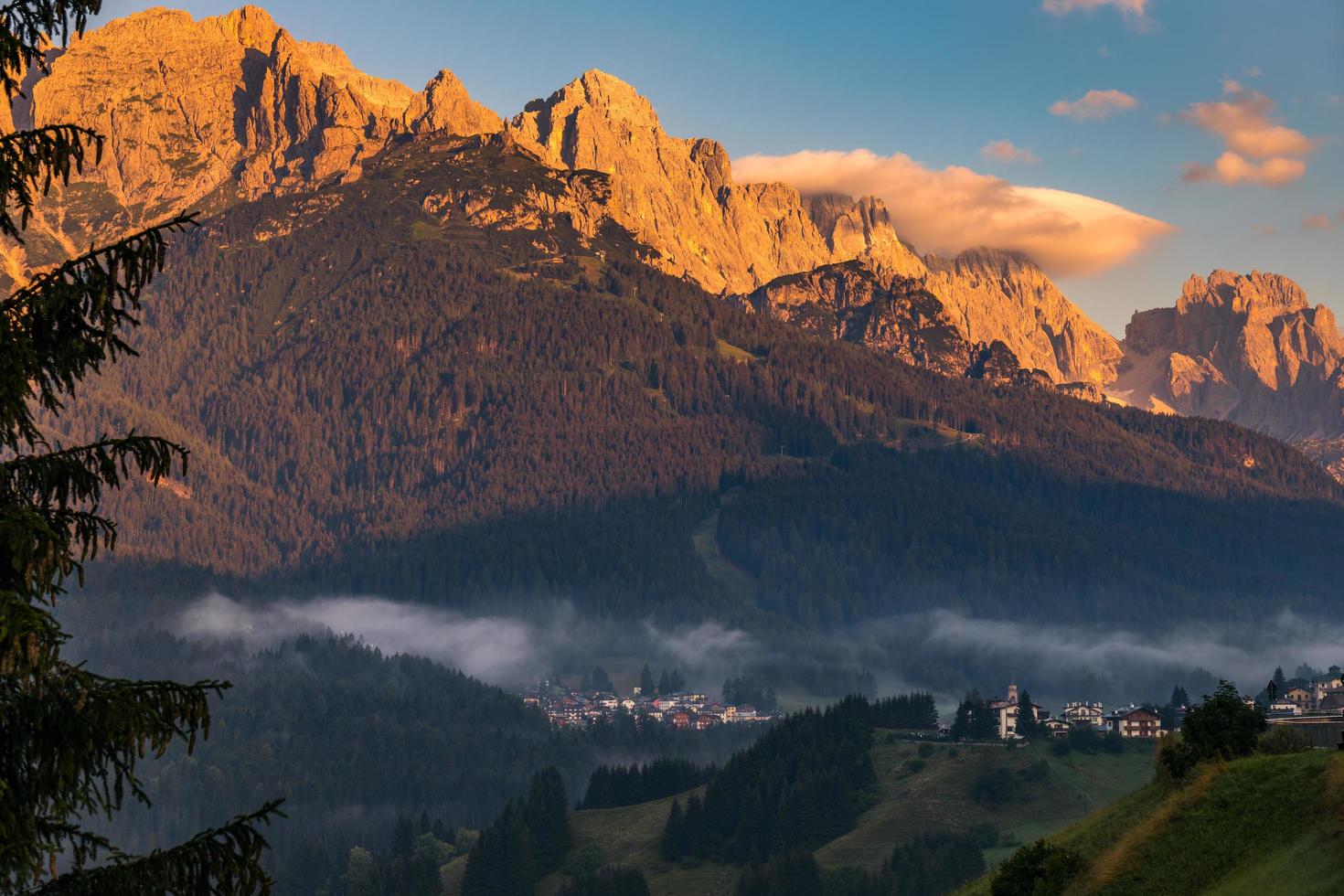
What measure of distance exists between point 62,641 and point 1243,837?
1777 inches

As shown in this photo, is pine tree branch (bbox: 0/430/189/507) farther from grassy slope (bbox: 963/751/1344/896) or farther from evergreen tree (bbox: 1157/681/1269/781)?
evergreen tree (bbox: 1157/681/1269/781)

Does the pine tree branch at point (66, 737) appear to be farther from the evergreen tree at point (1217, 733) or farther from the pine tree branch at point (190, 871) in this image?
the evergreen tree at point (1217, 733)

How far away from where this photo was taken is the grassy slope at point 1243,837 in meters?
56.1

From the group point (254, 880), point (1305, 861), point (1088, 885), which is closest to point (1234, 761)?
point (1088, 885)

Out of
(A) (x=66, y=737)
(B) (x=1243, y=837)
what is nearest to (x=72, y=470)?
(A) (x=66, y=737)

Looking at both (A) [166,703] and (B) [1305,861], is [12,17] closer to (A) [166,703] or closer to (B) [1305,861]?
(A) [166,703]

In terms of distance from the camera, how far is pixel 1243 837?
61.4 metres

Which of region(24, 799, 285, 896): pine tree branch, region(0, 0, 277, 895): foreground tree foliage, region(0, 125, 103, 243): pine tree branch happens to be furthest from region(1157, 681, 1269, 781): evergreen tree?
region(0, 125, 103, 243): pine tree branch

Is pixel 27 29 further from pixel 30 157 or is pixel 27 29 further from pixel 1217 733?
pixel 1217 733

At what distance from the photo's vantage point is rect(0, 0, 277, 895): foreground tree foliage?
88.6ft

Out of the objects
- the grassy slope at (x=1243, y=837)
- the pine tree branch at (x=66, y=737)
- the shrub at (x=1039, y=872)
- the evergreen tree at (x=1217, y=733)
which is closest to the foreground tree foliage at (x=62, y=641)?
the pine tree branch at (x=66, y=737)

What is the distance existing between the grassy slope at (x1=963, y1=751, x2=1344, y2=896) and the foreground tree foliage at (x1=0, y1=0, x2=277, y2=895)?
35839 millimetres

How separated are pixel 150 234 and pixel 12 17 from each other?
4.53m

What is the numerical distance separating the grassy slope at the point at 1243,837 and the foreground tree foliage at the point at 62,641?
118 feet
